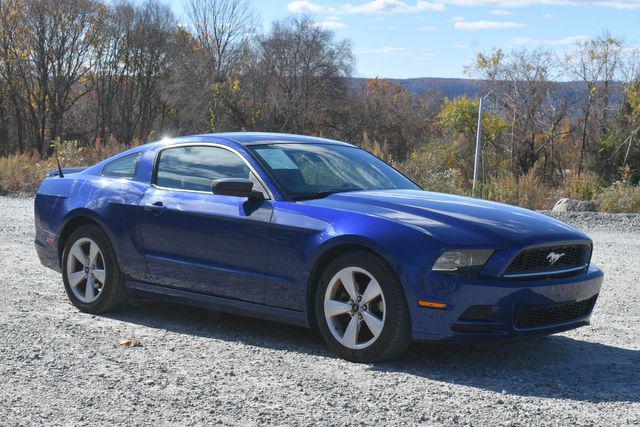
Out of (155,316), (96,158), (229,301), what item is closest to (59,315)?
(155,316)

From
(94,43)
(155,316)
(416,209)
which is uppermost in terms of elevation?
(94,43)

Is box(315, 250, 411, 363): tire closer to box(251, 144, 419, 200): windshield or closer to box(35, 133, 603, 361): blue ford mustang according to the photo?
box(35, 133, 603, 361): blue ford mustang

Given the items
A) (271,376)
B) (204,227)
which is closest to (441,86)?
(204,227)

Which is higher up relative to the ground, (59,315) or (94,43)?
(94,43)

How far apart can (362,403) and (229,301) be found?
184 centimetres

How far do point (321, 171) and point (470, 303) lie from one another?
1.74 meters

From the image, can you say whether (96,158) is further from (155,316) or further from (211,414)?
(211,414)

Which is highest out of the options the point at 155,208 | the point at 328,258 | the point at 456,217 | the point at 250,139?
the point at 250,139

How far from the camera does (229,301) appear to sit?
6316mm

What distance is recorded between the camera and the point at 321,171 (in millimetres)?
6500

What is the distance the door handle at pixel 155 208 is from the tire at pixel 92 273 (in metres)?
0.54

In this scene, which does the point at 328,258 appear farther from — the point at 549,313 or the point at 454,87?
the point at 454,87

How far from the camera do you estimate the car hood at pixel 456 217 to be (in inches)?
212

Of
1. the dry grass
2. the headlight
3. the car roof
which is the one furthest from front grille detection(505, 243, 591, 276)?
the dry grass
